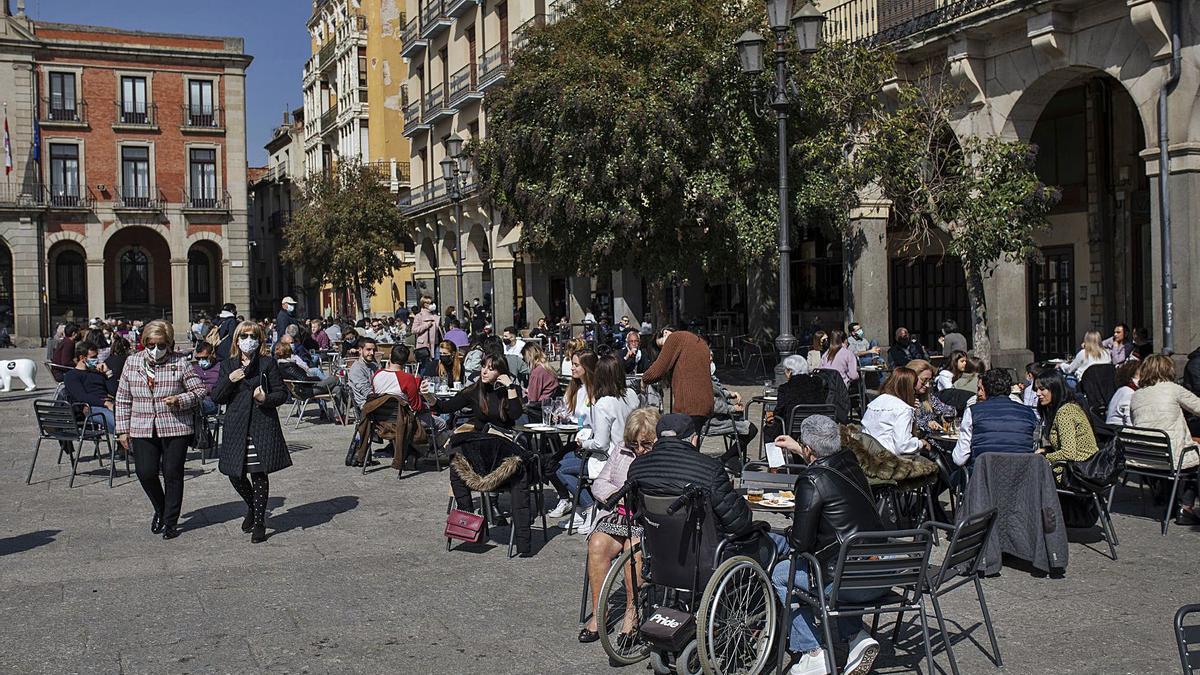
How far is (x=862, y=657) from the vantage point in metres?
5.56

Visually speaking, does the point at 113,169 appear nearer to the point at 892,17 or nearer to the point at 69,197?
the point at 69,197

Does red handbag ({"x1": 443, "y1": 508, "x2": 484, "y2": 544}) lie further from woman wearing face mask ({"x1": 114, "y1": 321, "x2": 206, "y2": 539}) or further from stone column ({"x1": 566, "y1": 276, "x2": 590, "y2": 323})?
stone column ({"x1": 566, "y1": 276, "x2": 590, "y2": 323})

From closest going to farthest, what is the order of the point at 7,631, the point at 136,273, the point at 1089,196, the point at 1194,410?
the point at 7,631 < the point at 1194,410 < the point at 1089,196 < the point at 136,273

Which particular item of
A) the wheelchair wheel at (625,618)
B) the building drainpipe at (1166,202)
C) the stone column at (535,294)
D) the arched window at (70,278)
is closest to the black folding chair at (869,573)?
the wheelchair wheel at (625,618)

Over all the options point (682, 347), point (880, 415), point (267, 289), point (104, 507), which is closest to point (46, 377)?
point (104, 507)

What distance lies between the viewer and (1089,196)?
21734mm

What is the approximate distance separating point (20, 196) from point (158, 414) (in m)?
43.6

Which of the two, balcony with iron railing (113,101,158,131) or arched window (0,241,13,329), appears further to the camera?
balcony with iron railing (113,101,158,131)

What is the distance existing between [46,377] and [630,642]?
27.6 metres

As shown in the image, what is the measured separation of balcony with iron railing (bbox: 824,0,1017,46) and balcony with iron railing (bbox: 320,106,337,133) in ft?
130

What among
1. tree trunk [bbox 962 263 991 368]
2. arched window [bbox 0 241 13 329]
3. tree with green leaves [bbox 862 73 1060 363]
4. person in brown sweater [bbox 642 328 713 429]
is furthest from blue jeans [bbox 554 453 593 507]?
arched window [bbox 0 241 13 329]

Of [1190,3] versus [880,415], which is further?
[1190,3]

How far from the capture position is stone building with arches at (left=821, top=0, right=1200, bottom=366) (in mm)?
15242

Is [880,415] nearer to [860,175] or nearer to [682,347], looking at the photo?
[682,347]
